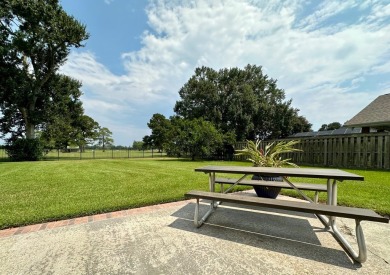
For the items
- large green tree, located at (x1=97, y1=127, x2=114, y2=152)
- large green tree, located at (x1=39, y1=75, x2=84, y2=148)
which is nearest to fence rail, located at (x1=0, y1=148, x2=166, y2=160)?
large green tree, located at (x1=39, y1=75, x2=84, y2=148)

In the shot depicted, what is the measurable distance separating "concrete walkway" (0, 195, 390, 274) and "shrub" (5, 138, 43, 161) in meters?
18.3

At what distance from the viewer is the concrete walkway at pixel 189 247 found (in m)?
1.93

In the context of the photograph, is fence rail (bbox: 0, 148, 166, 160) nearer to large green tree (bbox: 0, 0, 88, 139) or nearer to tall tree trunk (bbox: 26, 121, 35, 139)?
tall tree trunk (bbox: 26, 121, 35, 139)

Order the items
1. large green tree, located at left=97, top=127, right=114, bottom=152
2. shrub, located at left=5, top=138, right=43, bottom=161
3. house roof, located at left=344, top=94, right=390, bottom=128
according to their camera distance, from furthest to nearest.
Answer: large green tree, located at left=97, top=127, right=114, bottom=152 → shrub, located at left=5, top=138, right=43, bottom=161 → house roof, located at left=344, top=94, right=390, bottom=128

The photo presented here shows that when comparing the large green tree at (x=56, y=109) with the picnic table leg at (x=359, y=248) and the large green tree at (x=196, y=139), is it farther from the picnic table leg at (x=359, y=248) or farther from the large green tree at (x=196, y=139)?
the picnic table leg at (x=359, y=248)

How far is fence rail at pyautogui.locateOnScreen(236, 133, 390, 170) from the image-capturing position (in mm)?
8852

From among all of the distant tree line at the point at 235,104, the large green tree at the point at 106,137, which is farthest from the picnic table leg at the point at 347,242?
the large green tree at the point at 106,137

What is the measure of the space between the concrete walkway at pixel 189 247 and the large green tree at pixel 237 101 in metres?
17.9

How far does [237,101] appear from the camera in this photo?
856 inches

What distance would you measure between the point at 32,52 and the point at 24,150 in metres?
8.20

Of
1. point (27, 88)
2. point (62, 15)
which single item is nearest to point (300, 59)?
point (62, 15)

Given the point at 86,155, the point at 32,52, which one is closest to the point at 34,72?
the point at 32,52

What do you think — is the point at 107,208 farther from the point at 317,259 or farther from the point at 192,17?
the point at 192,17

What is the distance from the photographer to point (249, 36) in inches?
416
